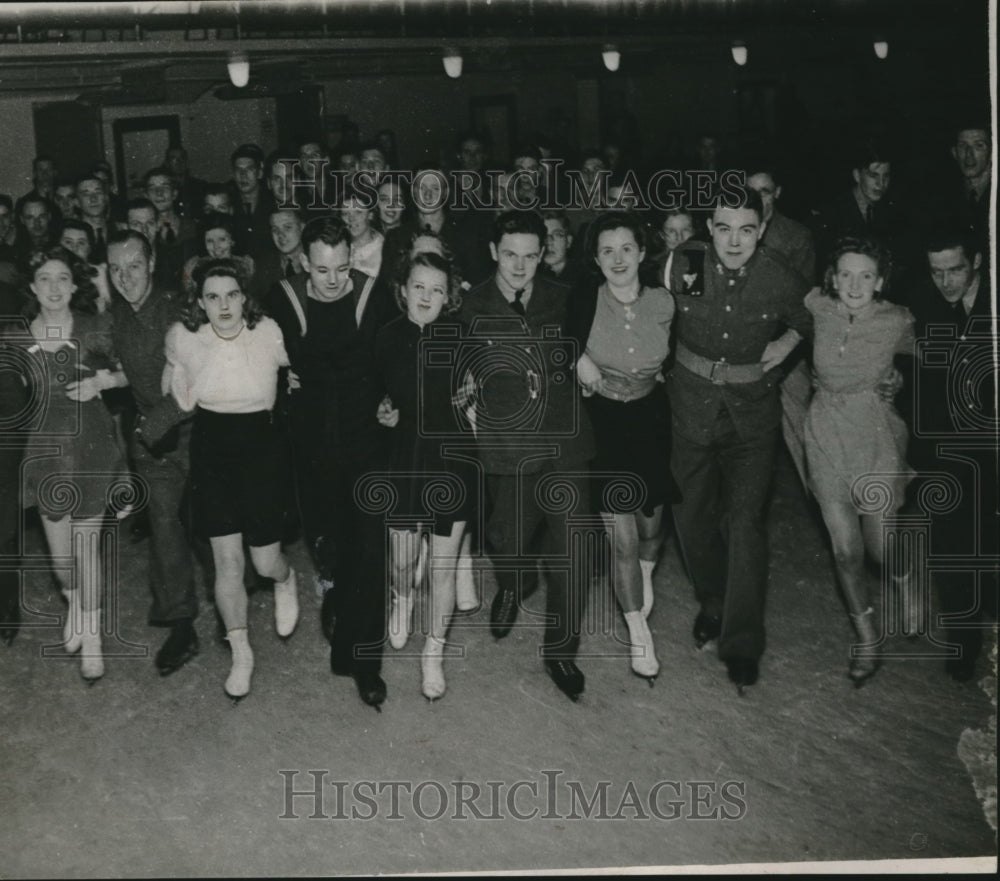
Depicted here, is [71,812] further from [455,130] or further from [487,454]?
[455,130]

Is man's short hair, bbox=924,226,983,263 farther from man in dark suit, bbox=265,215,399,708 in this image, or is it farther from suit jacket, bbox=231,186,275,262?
suit jacket, bbox=231,186,275,262

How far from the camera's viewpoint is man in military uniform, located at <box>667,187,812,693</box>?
3.92 m

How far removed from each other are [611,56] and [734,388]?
4.12 feet

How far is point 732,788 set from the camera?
12.4 ft

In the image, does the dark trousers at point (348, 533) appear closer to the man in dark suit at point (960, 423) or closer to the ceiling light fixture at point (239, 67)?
the ceiling light fixture at point (239, 67)

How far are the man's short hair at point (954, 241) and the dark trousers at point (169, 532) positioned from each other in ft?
8.34

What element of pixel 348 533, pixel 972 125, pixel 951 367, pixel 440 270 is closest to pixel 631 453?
pixel 440 270

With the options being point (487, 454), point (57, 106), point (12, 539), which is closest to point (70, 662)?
point (12, 539)

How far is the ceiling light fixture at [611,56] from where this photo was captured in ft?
13.6

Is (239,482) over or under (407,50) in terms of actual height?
under

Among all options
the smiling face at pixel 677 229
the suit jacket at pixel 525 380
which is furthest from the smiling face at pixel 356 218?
the smiling face at pixel 677 229

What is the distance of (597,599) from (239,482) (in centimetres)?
128

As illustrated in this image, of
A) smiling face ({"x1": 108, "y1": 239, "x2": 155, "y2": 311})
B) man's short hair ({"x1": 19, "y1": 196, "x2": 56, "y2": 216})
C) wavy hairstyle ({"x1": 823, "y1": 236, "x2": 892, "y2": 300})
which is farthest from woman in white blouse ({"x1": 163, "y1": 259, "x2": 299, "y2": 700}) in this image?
wavy hairstyle ({"x1": 823, "y1": 236, "x2": 892, "y2": 300})

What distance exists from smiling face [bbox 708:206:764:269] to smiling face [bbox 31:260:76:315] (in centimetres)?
213
